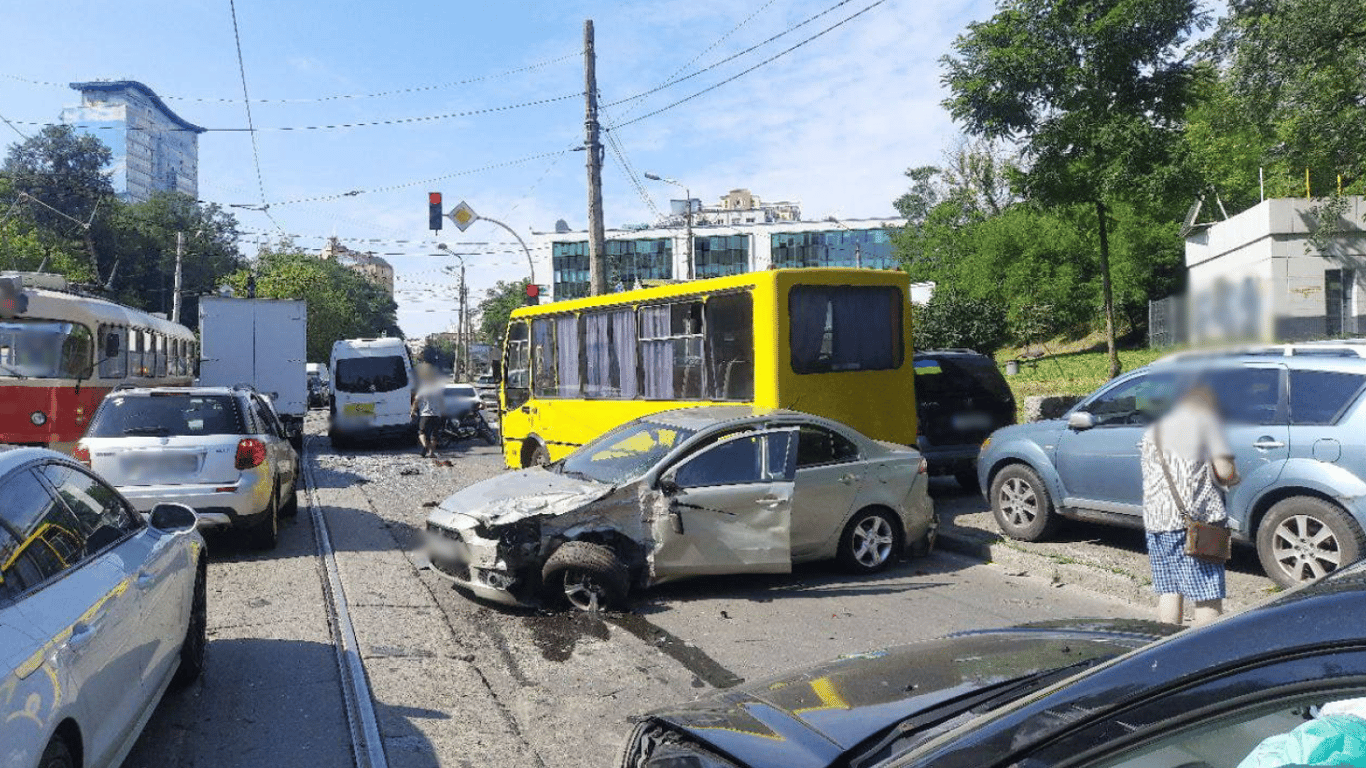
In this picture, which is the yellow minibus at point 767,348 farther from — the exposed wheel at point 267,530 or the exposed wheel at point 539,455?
the exposed wheel at point 267,530

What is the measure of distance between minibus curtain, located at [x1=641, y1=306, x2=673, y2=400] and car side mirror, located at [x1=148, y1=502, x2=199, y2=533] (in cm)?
685

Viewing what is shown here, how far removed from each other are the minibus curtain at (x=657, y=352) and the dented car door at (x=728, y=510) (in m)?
3.69

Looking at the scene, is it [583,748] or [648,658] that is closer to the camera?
[583,748]

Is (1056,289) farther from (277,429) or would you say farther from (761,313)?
(277,429)

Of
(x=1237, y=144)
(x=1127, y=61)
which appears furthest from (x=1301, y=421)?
(x=1237, y=144)

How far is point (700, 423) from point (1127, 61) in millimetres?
4647

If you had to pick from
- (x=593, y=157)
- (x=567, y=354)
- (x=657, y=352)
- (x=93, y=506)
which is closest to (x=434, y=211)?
(x=593, y=157)

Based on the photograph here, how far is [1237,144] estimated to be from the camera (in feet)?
39.7

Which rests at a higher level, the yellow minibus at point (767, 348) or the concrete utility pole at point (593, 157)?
the concrete utility pole at point (593, 157)

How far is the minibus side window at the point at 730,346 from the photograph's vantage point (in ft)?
33.8

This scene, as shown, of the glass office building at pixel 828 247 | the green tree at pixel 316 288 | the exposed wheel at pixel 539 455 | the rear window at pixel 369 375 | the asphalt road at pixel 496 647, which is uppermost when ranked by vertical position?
the glass office building at pixel 828 247

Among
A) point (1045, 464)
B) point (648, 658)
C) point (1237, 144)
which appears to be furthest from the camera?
point (1237, 144)

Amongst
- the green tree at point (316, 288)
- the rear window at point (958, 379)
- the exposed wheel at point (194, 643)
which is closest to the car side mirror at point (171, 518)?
the exposed wheel at point (194, 643)

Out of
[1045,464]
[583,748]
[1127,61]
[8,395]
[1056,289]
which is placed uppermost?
[1127,61]
